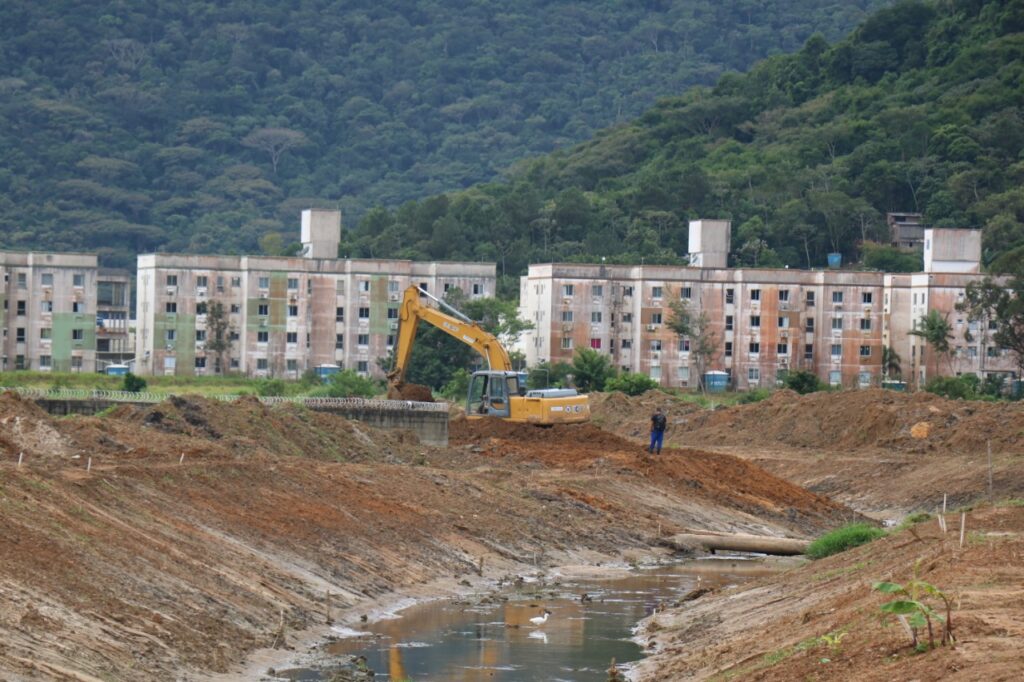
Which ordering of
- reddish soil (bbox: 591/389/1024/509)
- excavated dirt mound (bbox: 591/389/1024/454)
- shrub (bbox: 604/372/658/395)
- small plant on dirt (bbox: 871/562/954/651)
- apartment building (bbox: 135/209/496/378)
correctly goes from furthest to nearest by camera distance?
apartment building (bbox: 135/209/496/378) < shrub (bbox: 604/372/658/395) < excavated dirt mound (bbox: 591/389/1024/454) < reddish soil (bbox: 591/389/1024/509) < small plant on dirt (bbox: 871/562/954/651)

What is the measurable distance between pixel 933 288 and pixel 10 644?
4120 inches

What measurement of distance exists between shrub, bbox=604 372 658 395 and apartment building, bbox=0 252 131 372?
34.1 m

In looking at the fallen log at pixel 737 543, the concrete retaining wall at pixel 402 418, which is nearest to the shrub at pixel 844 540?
the fallen log at pixel 737 543

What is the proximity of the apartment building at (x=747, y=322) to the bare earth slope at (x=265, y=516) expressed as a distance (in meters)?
54.6

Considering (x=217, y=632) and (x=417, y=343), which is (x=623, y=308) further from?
(x=217, y=632)

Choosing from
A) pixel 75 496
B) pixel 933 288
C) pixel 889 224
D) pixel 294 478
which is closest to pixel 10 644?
pixel 75 496

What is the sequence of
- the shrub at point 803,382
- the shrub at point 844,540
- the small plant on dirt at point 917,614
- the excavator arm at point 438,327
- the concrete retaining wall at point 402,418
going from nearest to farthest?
the small plant on dirt at point 917,614
the shrub at point 844,540
the concrete retaining wall at point 402,418
the excavator arm at point 438,327
the shrub at point 803,382

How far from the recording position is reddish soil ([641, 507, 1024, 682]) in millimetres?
24219

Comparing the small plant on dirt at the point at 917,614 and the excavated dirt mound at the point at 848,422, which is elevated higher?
the small plant on dirt at the point at 917,614

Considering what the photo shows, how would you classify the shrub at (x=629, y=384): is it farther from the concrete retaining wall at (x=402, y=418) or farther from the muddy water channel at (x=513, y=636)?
the muddy water channel at (x=513, y=636)

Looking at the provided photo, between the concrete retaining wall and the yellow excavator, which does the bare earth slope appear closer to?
the yellow excavator

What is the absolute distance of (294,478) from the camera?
4778cm

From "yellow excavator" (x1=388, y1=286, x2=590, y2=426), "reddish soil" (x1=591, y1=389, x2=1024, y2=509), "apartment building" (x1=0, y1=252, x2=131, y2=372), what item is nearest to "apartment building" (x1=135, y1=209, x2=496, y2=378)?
"apartment building" (x1=0, y1=252, x2=131, y2=372)

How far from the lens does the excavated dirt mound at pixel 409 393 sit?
3076 inches
